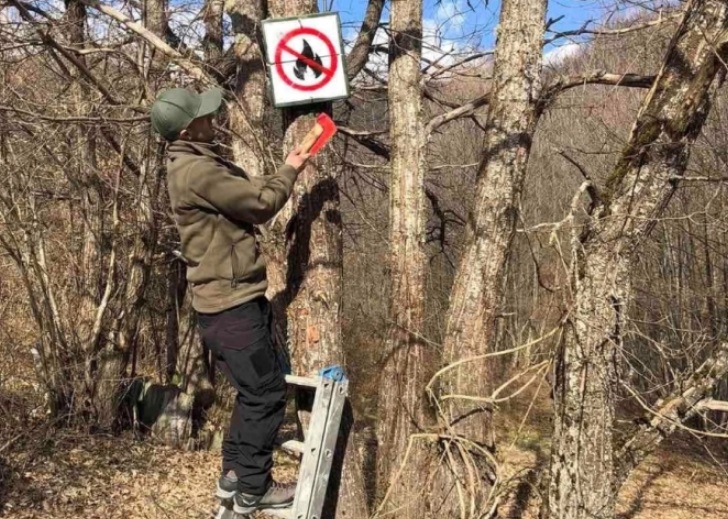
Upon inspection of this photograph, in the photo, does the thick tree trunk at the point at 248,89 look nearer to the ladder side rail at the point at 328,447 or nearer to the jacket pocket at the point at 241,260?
the jacket pocket at the point at 241,260

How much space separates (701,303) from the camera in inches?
441

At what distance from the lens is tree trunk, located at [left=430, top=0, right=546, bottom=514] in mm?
4062

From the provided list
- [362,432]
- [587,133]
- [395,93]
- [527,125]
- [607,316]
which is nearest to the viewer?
[607,316]

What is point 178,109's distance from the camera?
10.4 feet

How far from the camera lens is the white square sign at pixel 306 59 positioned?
3.53 m

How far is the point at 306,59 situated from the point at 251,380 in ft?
5.09

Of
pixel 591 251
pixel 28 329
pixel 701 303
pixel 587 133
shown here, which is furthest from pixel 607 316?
pixel 587 133

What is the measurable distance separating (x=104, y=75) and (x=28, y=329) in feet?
8.53

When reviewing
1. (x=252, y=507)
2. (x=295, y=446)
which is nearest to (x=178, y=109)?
→ (x=295, y=446)

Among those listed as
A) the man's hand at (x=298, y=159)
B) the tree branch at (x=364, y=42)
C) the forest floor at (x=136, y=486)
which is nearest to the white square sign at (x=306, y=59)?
the man's hand at (x=298, y=159)

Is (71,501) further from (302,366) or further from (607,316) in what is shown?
(607,316)

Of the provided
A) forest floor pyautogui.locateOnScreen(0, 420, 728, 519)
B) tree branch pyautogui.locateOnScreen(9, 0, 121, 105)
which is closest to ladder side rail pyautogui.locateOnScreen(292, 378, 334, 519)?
forest floor pyautogui.locateOnScreen(0, 420, 728, 519)

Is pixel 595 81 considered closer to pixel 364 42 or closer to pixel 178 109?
pixel 364 42

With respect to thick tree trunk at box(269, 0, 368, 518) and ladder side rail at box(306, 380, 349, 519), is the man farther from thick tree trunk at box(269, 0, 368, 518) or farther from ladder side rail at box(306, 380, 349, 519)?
thick tree trunk at box(269, 0, 368, 518)
